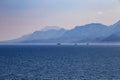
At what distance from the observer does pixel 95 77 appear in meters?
93.3

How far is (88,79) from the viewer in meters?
89.8

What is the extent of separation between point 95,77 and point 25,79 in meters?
23.7

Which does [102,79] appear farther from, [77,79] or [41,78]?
[41,78]

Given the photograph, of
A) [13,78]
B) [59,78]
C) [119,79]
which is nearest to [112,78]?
[119,79]

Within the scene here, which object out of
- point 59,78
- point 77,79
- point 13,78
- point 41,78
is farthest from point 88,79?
point 13,78

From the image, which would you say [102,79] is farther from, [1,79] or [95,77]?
[1,79]

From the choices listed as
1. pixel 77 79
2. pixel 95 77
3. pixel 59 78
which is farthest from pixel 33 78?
pixel 95 77

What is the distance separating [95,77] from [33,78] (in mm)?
21043

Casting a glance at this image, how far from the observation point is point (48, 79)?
90062mm

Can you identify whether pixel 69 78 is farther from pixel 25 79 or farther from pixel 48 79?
pixel 25 79

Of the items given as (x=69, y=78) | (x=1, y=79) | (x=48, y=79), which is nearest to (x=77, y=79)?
(x=69, y=78)

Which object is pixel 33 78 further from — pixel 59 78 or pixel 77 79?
pixel 77 79

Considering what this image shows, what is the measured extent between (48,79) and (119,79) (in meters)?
23.0

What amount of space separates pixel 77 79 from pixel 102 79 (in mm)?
8107
